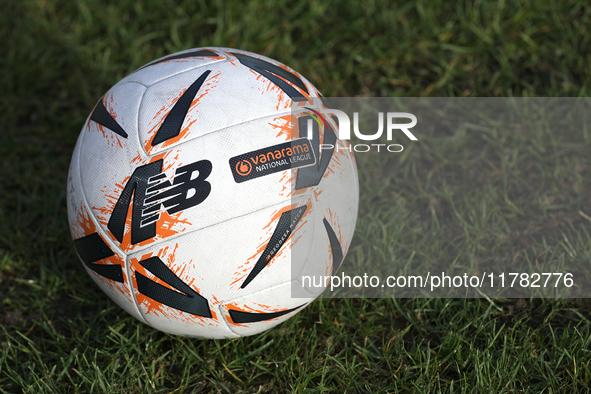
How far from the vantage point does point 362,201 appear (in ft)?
10.6

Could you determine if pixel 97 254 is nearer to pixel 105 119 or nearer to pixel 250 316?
pixel 105 119

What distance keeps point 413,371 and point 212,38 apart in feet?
9.59

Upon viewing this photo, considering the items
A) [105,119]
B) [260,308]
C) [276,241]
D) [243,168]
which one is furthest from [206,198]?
[105,119]

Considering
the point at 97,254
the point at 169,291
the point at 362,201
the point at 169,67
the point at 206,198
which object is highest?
the point at 169,67

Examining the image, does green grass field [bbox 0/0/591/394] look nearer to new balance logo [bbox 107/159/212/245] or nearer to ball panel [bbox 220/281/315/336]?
ball panel [bbox 220/281/315/336]

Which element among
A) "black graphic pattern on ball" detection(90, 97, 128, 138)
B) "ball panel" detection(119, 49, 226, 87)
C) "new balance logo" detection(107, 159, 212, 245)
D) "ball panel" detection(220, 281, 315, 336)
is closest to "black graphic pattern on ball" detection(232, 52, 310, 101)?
"ball panel" detection(119, 49, 226, 87)

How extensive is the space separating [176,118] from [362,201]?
1514mm

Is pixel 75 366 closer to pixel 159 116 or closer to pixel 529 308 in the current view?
pixel 159 116

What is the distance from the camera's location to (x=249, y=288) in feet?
7.05

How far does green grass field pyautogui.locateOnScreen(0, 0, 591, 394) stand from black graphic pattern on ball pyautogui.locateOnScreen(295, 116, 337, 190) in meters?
0.88

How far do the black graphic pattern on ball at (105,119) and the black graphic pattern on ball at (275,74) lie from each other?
673 mm

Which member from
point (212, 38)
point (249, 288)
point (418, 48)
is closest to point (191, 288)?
point (249, 288)

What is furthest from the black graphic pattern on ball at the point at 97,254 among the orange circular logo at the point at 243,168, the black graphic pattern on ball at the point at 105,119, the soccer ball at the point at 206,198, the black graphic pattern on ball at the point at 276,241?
the orange circular logo at the point at 243,168

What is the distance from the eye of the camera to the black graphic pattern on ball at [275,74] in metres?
2.34
